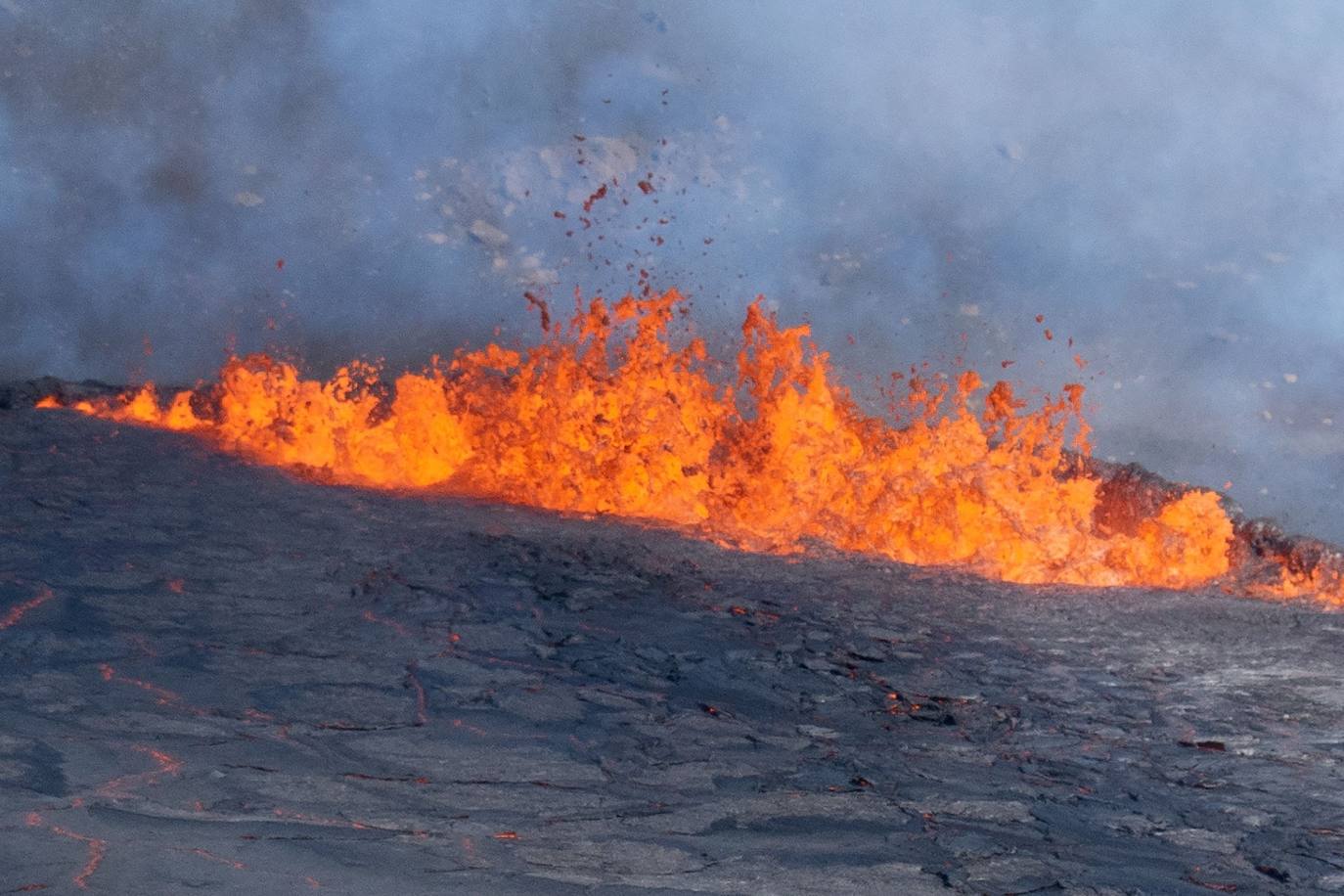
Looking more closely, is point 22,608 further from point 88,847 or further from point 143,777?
→ point 88,847

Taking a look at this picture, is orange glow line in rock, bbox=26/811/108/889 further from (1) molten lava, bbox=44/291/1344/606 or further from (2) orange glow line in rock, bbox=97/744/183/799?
(1) molten lava, bbox=44/291/1344/606

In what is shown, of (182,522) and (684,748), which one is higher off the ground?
(182,522)

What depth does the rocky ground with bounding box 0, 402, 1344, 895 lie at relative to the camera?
3467mm

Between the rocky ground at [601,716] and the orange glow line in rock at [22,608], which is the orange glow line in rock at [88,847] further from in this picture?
the orange glow line in rock at [22,608]

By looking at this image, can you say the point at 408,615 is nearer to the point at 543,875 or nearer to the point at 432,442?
the point at 543,875

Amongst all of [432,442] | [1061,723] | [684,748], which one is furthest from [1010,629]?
[432,442]

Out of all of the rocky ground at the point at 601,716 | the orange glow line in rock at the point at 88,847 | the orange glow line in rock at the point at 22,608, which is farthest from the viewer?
the orange glow line in rock at the point at 22,608

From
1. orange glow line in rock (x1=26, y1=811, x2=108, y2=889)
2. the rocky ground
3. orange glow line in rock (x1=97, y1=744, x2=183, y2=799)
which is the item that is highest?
the rocky ground

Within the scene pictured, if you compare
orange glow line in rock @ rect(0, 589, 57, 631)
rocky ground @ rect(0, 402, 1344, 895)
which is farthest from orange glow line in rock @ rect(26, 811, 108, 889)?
orange glow line in rock @ rect(0, 589, 57, 631)

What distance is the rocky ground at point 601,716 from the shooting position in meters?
3.47

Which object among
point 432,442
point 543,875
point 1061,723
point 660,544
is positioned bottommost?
point 543,875

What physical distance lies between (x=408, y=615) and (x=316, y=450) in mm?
4832

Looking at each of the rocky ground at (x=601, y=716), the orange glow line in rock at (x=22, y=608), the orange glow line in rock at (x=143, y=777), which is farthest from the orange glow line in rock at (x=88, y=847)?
the orange glow line in rock at (x=22, y=608)

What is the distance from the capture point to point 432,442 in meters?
11.4
